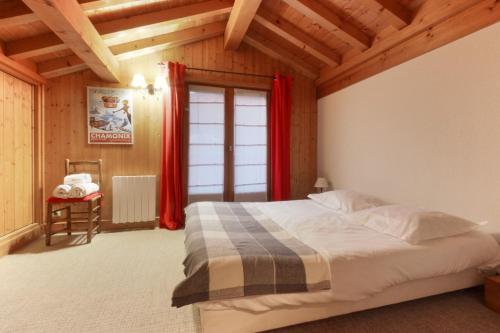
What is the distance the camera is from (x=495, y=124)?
1.89 metres

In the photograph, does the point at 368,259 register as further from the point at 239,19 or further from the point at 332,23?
the point at 239,19

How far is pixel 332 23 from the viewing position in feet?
9.35

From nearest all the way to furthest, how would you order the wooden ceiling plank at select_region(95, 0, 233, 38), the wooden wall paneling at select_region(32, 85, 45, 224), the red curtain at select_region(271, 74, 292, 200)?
the wooden ceiling plank at select_region(95, 0, 233, 38) → the wooden wall paneling at select_region(32, 85, 45, 224) → the red curtain at select_region(271, 74, 292, 200)

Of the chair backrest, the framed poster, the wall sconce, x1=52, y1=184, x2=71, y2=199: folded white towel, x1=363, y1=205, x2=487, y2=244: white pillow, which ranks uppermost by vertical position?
the wall sconce

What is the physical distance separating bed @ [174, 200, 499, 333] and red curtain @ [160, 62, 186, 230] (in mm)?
1663

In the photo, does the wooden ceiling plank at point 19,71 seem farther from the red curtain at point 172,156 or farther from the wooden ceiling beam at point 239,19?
the wooden ceiling beam at point 239,19

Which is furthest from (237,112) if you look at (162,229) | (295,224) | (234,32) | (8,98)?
(8,98)

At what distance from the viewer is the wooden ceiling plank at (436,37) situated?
1936 mm

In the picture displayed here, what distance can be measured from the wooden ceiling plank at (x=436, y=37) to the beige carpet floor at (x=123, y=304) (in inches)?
81.3

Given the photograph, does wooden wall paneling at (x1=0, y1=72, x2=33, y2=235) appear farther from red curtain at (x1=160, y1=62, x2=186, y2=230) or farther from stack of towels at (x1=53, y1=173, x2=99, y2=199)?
red curtain at (x1=160, y1=62, x2=186, y2=230)

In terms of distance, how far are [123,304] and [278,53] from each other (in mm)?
3754

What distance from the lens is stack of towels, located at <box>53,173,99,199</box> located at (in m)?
2.84

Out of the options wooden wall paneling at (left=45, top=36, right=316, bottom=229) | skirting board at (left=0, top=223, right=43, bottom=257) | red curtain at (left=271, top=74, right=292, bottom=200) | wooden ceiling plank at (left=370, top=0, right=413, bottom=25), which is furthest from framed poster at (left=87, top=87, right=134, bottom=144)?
wooden ceiling plank at (left=370, top=0, right=413, bottom=25)

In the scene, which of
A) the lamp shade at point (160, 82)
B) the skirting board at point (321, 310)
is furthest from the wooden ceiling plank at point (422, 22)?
the lamp shade at point (160, 82)
